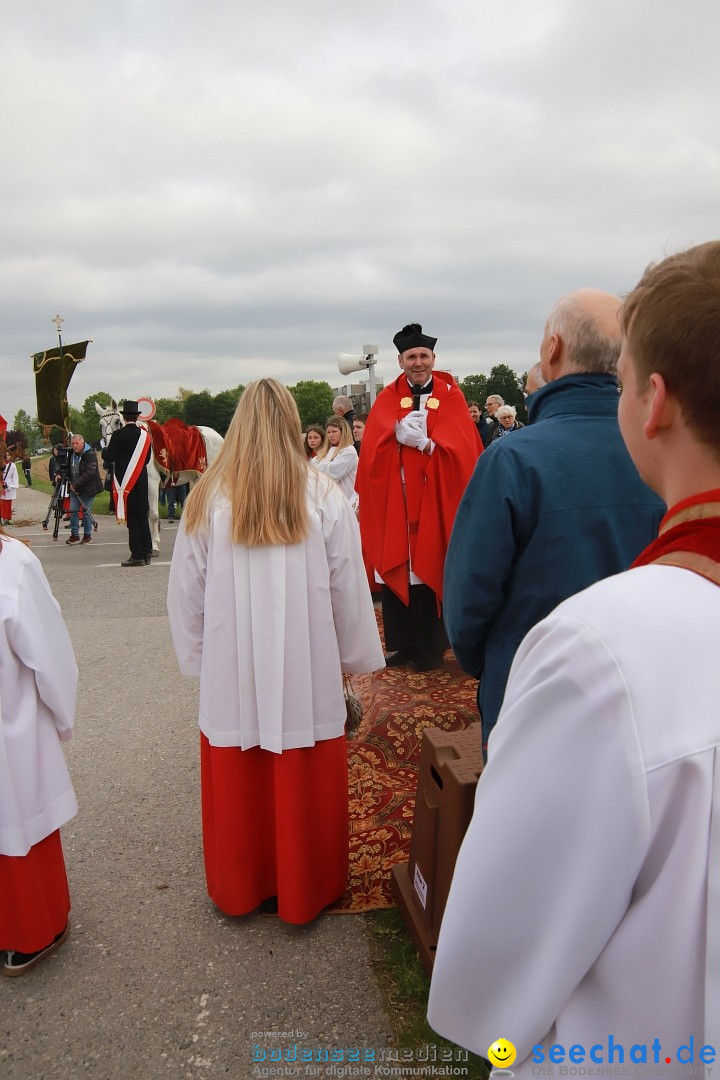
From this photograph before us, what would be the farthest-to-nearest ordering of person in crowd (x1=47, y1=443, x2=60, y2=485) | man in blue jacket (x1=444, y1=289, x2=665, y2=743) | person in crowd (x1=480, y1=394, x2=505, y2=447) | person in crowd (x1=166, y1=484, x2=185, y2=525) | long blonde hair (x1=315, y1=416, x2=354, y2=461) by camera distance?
person in crowd (x1=166, y1=484, x2=185, y2=525) → person in crowd (x1=47, y1=443, x2=60, y2=485) → person in crowd (x1=480, y1=394, x2=505, y2=447) → long blonde hair (x1=315, y1=416, x2=354, y2=461) → man in blue jacket (x1=444, y1=289, x2=665, y2=743)

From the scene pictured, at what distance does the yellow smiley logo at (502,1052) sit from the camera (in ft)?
2.97

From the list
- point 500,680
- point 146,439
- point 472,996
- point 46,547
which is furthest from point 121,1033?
point 46,547

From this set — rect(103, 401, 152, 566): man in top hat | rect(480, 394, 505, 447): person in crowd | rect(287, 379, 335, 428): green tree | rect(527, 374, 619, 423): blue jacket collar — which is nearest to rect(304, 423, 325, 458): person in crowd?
rect(480, 394, 505, 447): person in crowd

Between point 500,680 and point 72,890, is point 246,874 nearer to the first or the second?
point 72,890

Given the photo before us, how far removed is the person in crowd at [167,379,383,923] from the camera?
104 inches

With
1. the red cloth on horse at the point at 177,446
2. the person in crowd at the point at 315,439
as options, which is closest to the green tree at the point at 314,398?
the red cloth on horse at the point at 177,446

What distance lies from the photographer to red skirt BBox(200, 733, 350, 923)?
1073cm

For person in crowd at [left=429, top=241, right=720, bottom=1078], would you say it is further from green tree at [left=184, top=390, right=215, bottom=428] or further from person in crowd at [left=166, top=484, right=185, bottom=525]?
green tree at [left=184, top=390, right=215, bottom=428]

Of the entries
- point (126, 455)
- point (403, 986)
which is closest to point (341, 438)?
point (126, 455)

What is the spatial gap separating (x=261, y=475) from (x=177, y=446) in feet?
35.9

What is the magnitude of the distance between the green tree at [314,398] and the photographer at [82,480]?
4817cm

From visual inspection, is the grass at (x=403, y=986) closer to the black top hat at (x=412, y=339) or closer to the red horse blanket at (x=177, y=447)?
the black top hat at (x=412, y=339)

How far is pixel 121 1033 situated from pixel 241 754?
909mm

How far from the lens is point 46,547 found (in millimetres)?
13359
